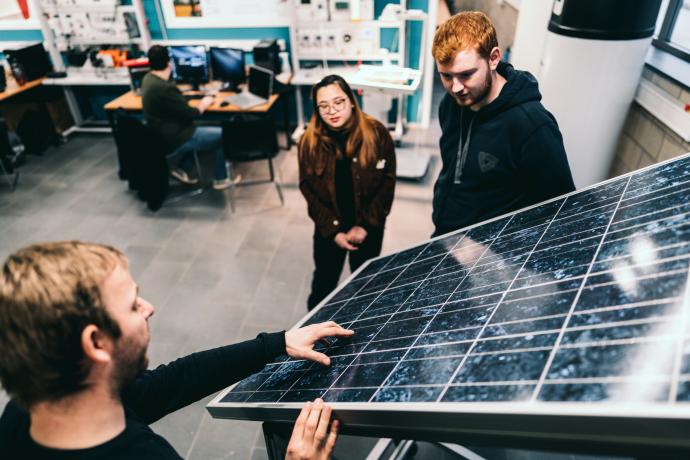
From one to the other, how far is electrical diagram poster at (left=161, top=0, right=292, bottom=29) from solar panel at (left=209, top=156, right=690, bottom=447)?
4893 mm

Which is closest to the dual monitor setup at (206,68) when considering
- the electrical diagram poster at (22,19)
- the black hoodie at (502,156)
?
the electrical diagram poster at (22,19)

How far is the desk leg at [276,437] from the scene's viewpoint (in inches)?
42.8

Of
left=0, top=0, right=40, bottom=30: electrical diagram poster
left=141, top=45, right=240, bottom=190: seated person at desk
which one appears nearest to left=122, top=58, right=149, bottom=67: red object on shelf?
left=141, top=45, right=240, bottom=190: seated person at desk

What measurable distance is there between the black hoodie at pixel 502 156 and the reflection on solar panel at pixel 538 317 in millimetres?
310

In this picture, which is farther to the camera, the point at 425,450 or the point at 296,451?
the point at 425,450

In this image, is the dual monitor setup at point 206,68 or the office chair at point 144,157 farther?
the dual monitor setup at point 206,68

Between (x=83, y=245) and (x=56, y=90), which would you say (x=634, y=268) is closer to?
(x=83, y=245)

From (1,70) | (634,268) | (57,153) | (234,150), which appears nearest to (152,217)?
(234,150)

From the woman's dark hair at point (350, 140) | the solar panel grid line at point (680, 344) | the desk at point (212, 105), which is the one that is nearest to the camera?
the solar panel grid line at point (680, 344)

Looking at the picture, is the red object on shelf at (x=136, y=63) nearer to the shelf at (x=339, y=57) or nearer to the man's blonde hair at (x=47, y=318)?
the shelf at (x=339, y=57)

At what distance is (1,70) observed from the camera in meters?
5.04

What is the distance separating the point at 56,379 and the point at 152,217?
3.65 meters

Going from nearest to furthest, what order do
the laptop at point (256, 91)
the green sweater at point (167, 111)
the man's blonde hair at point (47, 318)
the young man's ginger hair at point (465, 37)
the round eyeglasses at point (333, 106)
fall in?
the man's blonde hair at point (47, 318)
the young man's ginger hair at point (465, 37)
the round eyeglasses at point (333, 106)
the green sweater at point (167, 111)
the laptop at point (256, 91)

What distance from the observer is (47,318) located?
71 cm
